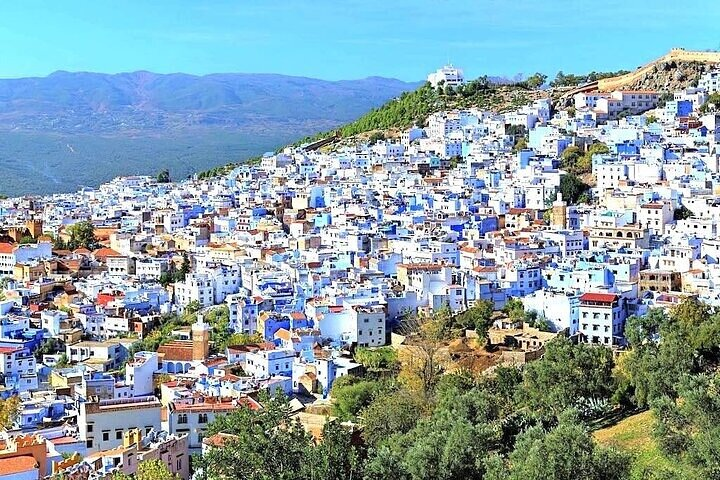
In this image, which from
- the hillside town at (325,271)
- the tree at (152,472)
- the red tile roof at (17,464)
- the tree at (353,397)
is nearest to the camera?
the tree at (152,472)

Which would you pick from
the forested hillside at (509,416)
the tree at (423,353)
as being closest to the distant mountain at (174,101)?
the tree at (423,353)

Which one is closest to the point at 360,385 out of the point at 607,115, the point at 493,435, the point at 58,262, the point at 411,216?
the point at 493,435

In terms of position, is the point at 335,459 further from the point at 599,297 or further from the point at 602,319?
the point at 599,297

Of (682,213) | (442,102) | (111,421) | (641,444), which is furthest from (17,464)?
(442,102)

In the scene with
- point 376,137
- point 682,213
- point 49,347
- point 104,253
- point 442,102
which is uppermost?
point 442,102

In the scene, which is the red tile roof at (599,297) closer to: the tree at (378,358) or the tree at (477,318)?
the tree at (477,318)

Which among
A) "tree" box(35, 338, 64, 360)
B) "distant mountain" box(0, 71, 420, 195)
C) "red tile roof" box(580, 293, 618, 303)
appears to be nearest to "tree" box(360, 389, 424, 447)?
"red tile roof" box(580, 293, 618, 303)

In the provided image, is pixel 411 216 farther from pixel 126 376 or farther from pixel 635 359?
pixel 635 359
